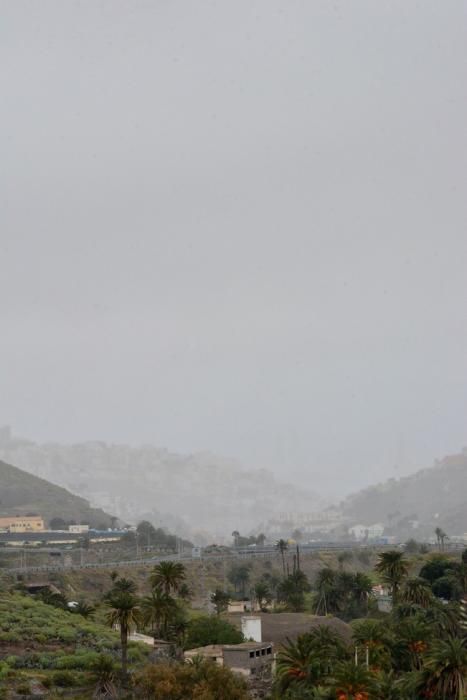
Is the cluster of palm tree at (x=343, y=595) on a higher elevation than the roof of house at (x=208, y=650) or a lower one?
higher

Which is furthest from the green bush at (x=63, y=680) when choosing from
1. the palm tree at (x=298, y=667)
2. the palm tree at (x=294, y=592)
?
the palm tree at (x=294, y=592)

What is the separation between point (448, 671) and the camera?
65.4 meters

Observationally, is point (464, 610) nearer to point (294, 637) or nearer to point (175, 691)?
point (294, 637)

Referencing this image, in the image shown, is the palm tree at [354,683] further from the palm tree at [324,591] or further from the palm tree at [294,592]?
the palm tree at [294,592]

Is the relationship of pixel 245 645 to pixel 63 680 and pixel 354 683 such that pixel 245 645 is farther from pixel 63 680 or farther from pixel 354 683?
pixel 354 683

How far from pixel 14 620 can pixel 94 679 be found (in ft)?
95.9

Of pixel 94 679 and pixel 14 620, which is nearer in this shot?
pixel 94 679

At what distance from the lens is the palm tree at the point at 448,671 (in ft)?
213

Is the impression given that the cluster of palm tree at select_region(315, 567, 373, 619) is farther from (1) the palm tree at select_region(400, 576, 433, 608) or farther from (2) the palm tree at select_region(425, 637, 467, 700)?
(2) the palm tree at select_region(425, 637, 467, 700)

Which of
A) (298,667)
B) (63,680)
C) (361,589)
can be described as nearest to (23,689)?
(63,680)

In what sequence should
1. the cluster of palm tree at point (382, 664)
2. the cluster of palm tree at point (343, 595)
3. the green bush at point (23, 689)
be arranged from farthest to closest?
the cluster of palm tree at point (343, 595) → the green bush at point (23, 689) → the cluster of palm tree at point (382, 664)

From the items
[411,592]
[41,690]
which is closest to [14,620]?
[41,690]

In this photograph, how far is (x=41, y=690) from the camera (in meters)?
76.5

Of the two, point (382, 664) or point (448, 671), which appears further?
point (382, 664)
